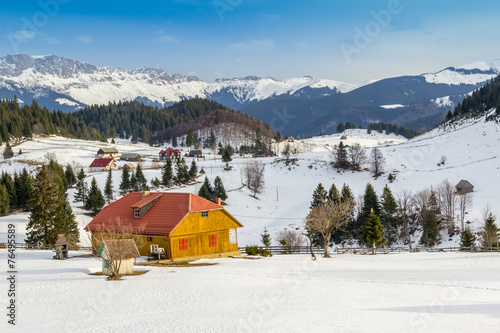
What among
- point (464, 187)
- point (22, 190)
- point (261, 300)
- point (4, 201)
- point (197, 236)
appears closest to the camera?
point (261, 300)

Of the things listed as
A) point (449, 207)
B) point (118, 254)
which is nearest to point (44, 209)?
point (118, 254)

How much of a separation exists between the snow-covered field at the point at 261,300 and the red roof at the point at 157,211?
23.7 feet

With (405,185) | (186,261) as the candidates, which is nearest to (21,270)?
(186,261)

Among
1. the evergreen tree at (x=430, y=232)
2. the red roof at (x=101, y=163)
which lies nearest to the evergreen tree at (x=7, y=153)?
the red roof at (x=101, y=163)

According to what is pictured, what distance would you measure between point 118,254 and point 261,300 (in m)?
11.1

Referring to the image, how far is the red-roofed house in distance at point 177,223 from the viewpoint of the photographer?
3741cm

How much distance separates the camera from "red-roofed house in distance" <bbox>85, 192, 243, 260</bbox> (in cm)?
3741

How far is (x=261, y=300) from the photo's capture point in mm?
19844

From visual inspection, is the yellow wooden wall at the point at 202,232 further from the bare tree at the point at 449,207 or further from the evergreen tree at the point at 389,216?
the bare tree at the point at 449,207

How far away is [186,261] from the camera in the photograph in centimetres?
3684

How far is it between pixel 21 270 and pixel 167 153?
422 feet

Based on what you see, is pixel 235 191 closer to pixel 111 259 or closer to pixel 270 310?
pixel 111 259

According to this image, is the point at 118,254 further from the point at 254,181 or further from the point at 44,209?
the point at 254,181

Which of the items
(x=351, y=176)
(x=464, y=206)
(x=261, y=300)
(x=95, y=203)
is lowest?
(x=261, y=300)
